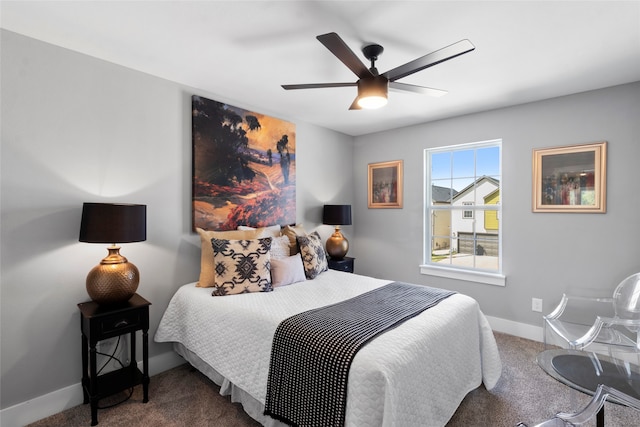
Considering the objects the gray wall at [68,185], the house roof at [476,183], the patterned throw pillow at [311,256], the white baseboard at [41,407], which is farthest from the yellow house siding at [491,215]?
the white baseboard at [41,407]

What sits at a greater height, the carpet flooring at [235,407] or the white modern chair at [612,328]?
the white modern chair at [612,328]

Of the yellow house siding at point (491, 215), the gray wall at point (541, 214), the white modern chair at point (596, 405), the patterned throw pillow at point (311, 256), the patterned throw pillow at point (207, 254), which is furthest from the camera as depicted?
the yellow house siding at point (491, 215)

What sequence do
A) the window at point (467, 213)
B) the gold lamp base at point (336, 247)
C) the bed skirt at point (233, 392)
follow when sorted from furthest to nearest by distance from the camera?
the gold lamp base at point (336, 247)
the window at point (467, 213)
the bed skirt at point (233, 392)

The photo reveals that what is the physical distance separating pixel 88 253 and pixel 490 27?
3.10m

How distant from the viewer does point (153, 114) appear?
255 centimetres

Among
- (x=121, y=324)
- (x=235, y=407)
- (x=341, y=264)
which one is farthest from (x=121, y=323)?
(x=341, y=264)

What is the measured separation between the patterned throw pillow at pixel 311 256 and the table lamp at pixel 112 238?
4.61ft

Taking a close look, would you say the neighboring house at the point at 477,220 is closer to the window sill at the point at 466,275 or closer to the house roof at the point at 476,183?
the house roof at the point at 476,183

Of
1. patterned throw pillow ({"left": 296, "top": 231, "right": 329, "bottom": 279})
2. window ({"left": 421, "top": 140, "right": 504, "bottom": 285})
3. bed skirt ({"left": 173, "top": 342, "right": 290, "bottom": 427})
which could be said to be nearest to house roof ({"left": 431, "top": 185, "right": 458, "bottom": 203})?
window ({"left": 421, "top": 140, "right": 504, "bottom": 285})

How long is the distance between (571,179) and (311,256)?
261 cm

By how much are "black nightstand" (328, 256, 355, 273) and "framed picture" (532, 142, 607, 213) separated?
208 centimetres

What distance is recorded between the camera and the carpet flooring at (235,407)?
1947mm

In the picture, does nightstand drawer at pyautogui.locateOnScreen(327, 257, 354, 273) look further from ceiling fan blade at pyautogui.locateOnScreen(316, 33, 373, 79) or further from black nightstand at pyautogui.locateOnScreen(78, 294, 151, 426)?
ceiling fan blade at pyautogui.locateOnScreen(316, 33, 373, 79)

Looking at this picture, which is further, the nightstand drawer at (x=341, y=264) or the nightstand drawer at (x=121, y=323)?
the nightstand drawer at (x=341, y=264)
